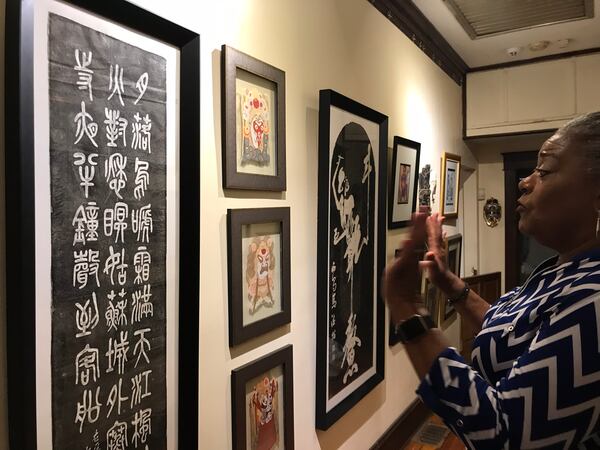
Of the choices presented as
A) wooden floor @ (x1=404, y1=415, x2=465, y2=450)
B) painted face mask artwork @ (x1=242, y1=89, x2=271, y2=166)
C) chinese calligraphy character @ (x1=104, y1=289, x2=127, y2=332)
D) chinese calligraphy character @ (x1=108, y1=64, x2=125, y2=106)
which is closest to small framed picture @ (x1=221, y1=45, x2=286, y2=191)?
painted face mask artwork @ (x1=242, y1=89, x2=271, y2=166)

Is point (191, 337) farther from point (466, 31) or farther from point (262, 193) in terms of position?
point (466, 31)

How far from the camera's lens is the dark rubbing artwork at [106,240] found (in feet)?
3.08

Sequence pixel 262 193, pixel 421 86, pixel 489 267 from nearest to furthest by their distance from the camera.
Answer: pixel 262 193, pixel 421 86, pixel 489 267

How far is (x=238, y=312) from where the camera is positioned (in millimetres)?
1467

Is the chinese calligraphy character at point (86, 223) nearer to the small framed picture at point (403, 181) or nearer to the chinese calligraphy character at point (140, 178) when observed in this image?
the chinese calligraphy character at point (140, 178)

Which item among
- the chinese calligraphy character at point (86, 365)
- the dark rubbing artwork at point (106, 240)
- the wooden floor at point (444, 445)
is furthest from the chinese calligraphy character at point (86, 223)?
the wooden floor at point (444, 445)

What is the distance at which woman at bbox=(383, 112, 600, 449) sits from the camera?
2.62ft

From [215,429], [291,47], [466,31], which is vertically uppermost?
[466,31]

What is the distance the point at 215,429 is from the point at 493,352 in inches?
32.8

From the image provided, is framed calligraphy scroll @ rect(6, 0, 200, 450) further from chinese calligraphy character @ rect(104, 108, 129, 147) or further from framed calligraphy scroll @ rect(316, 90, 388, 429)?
framed calligraphy scroll @ rect(316, 90, 388, 429)

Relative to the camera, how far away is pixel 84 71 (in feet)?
3.21

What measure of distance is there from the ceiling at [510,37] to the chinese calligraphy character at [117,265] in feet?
7.99

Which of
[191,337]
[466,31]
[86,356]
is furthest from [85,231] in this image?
[466,31]

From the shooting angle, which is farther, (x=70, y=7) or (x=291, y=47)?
(x=291, y=47)
